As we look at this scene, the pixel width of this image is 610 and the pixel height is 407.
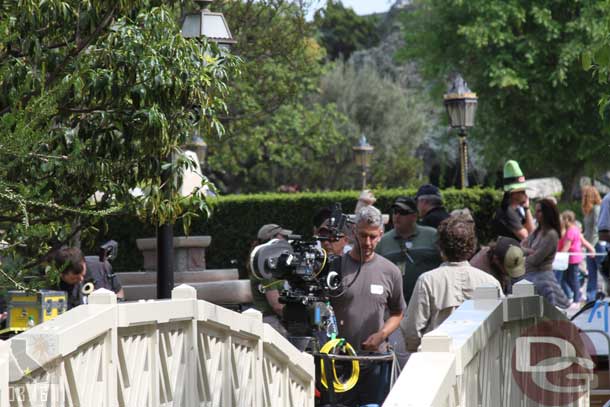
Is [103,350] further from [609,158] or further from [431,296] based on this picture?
[609,158]

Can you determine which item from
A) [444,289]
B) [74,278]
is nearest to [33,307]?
[74,278]

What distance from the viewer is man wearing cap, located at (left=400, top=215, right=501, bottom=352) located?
26.1 feet

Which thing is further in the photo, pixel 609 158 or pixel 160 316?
pixel 609 158

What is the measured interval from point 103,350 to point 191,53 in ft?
9.08

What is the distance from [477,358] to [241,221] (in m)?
19.0

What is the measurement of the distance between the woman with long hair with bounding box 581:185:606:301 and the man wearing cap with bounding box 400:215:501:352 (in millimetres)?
12423

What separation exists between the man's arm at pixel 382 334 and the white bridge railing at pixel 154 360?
1.57ft

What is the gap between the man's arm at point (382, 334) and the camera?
870 centimetres

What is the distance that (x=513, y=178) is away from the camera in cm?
1347

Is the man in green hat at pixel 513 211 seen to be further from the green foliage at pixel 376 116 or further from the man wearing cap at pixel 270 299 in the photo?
the green foliage at pixel 376 116

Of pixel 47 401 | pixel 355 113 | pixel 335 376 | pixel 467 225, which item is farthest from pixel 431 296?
pixel 355 113

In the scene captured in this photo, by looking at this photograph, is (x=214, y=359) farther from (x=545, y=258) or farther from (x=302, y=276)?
(x=545, y=258)

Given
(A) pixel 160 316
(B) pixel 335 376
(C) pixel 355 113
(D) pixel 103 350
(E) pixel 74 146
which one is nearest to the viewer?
(D) pixel 103 350

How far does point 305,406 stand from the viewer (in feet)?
28.6
